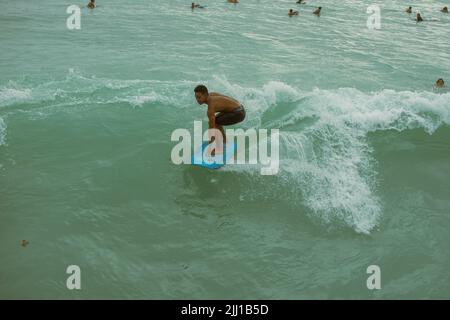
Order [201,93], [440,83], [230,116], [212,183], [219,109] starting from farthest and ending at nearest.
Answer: [440,83]
[230,116]
[219,109]
[212,183]
[201,93]

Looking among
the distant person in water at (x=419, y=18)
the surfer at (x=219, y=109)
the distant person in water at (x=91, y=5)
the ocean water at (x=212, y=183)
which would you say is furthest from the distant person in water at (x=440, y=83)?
the distant person in water at (x=91, y=5)

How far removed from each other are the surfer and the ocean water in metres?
0.84

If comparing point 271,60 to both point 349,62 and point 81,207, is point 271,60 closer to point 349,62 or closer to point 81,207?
point 349,62

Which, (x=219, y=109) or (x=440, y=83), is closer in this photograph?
(x=219, y=109)

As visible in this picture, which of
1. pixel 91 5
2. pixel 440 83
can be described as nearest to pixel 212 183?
pixel 440 83

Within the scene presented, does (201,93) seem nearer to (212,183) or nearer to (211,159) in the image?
(211,159)

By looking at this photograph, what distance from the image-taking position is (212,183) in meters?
7.33

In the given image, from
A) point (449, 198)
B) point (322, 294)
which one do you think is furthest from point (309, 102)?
point (322, 294)

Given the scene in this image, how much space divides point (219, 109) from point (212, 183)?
124 cm

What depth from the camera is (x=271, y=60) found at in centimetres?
1389

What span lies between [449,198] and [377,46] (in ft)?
34.6

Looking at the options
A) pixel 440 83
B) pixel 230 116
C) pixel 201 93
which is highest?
pixel 440 83

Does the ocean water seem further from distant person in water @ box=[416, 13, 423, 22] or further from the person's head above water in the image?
distant person in water @ box=[416, 13, 423, 22]

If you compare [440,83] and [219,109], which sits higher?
[440,83]
